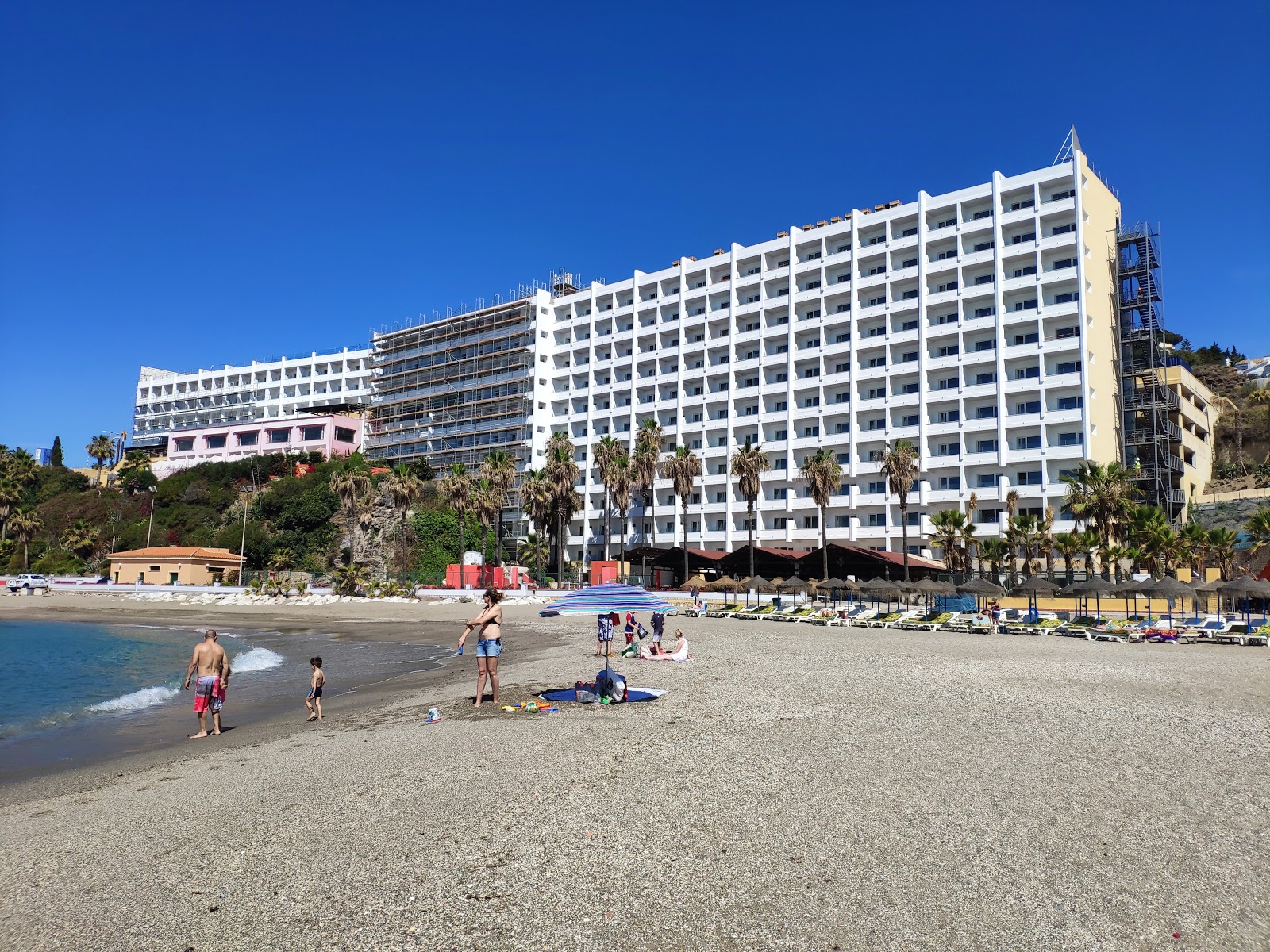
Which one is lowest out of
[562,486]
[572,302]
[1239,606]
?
[1239,606]

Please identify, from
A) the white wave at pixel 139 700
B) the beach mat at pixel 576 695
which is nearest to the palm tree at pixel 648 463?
the white wave at pixel 139 700

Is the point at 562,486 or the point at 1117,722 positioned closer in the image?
the point at 1117,722

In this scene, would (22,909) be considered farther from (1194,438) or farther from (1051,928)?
(1194,438)

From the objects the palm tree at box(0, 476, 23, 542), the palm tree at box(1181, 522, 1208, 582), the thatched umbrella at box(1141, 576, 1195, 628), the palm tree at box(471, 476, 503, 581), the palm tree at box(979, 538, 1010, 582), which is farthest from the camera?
the palm tree at box(0, 476, 23, 542)

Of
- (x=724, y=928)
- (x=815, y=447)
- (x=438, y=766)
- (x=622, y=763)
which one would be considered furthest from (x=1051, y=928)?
(x=815, y=447)

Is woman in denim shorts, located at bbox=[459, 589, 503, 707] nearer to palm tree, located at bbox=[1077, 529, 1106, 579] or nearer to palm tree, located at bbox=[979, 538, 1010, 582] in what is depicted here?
palm tree, located at bbox=[1077, 529, 1106, 579]

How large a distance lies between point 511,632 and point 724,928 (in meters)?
33.1

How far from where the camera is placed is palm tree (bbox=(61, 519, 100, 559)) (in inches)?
3438

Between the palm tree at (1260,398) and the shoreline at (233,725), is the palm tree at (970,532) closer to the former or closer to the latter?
the shoreline at (233,725)

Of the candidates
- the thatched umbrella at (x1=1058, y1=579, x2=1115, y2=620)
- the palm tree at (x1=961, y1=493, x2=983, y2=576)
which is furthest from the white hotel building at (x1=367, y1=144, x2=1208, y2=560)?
the thatched umbrella at (x1=1058, y1=579, x2=1115, y2=620)

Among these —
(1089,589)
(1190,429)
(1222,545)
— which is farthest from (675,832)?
(1190,429)

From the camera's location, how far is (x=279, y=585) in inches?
2475

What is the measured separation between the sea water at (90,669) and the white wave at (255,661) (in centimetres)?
3

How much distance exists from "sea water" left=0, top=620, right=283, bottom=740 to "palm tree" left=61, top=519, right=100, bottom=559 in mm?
51152
